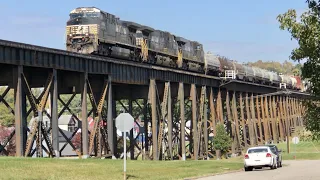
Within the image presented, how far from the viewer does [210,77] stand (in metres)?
63.8

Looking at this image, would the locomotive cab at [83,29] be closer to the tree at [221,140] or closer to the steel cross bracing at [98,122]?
the steel cross bracing at [98,122]

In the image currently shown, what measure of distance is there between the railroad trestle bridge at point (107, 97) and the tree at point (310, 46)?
6.45m

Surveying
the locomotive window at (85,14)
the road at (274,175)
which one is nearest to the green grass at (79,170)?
the road at (274,175)

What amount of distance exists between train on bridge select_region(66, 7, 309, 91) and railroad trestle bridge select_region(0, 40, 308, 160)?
1.22 meters

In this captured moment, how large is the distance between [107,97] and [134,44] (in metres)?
6.90

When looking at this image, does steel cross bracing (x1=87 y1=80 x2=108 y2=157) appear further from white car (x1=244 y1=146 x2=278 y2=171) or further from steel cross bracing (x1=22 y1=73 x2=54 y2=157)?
white car (x1=244 y1=146 x2=278 y2=171)

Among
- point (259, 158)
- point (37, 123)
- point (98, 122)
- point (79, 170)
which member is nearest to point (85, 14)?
point (98, 122)

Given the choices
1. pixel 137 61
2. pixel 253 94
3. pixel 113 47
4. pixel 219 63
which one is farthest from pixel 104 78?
pixel 253 94

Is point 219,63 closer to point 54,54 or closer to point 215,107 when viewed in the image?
point 215,107

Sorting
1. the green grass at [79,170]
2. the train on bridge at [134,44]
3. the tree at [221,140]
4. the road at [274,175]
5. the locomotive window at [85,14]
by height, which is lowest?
the road at [274,175]

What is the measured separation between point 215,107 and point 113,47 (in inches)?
1157

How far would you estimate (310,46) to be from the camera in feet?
50.5

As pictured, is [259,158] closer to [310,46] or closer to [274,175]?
[274,175]

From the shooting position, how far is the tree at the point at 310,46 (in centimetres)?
1533
